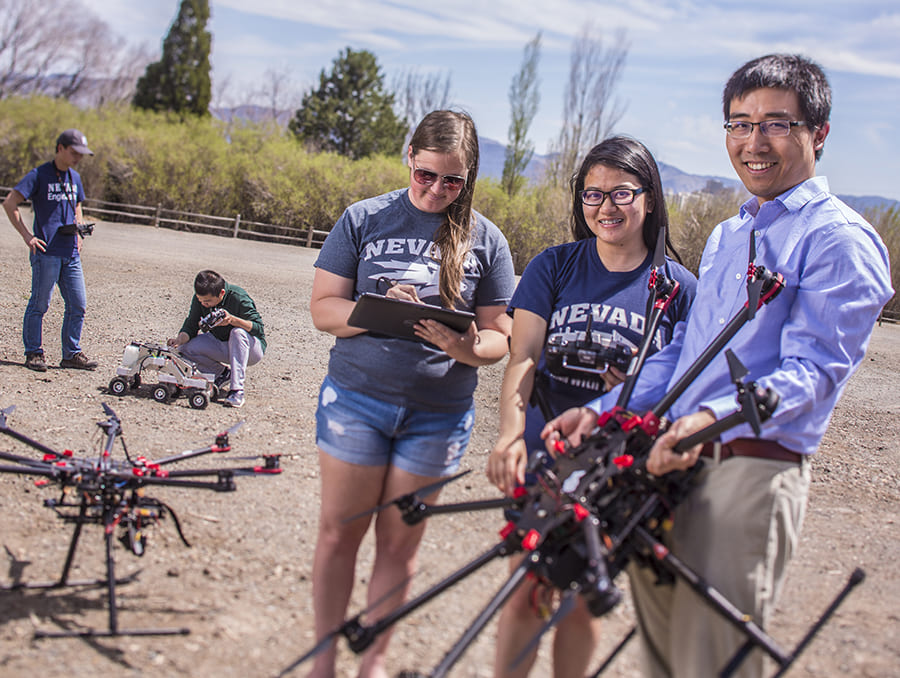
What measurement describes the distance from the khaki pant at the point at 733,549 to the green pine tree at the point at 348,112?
158ft

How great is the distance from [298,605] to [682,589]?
2158mm

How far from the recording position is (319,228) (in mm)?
33219

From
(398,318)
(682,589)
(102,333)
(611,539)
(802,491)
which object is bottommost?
(102,333)

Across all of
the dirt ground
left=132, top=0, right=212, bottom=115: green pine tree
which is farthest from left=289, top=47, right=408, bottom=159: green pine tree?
the dirt ground

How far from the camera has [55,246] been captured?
789 cm

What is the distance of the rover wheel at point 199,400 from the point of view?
727 centimetres

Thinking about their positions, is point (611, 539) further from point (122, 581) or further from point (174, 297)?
point (174, 297)

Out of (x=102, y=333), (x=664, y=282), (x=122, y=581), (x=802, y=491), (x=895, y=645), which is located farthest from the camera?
(x=102, y=333)

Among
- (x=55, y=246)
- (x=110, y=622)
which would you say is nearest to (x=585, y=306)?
(x=110, y=622)

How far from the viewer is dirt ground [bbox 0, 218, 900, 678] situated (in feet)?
11.0

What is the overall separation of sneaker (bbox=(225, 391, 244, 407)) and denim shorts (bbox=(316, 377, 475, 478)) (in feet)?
15.5

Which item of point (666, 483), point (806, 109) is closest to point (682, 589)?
point (666, 483)

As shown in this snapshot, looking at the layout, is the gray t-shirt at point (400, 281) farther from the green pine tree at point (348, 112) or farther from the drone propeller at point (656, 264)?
the green pine tree at point (348, 112)

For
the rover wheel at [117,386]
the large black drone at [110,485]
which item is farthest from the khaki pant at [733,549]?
the rover wheel at [117,386]
